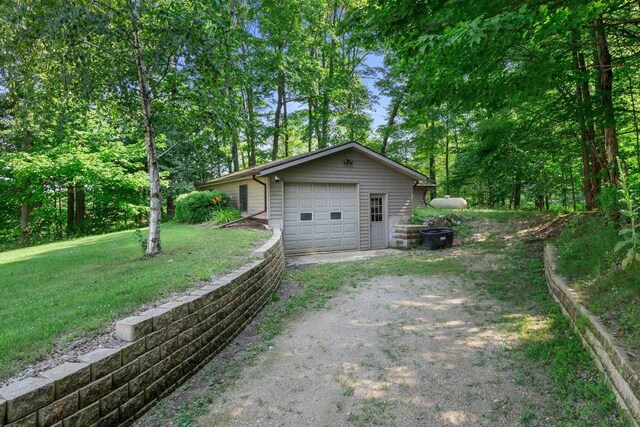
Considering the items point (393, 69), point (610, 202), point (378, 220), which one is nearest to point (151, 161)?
point (393, 69)

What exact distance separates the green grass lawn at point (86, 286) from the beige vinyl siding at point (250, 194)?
3.22 metres

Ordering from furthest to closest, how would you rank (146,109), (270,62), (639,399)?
1. (270,62)
2. (146,109)
3. (639,399)

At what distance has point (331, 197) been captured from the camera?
36.4 feet

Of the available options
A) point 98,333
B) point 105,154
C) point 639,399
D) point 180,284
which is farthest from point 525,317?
point 105,154

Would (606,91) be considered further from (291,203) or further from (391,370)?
(291,203)

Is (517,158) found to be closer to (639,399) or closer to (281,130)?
(639,399)

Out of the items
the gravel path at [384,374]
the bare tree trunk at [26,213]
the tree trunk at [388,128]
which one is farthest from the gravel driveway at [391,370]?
the tree trunk at [388,128]

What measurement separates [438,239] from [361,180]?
317 cm

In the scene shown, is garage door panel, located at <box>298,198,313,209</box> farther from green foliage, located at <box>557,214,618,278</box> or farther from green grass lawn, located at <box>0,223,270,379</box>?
green foliage, located at <box>557,214,618,278</box>

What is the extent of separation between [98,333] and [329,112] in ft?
61.5

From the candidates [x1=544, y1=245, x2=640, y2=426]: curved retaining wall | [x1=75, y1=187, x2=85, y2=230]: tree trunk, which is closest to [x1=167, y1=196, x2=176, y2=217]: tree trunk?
[x1=75, y1=187, x2=85, y2=230]: tree trunk

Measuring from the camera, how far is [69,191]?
610 inches

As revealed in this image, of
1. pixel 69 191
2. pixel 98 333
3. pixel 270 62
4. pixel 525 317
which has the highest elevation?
pixel 270 62

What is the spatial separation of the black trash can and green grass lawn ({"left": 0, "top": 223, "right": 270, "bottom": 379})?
575 cm
